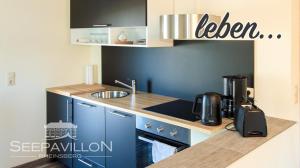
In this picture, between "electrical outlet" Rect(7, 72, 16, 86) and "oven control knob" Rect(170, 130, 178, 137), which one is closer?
A: "oven control knob" Rect(170, 130, 178, 137)

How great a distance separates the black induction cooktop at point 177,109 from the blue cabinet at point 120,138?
231 mm

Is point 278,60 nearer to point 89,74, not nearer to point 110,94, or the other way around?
point 110,94

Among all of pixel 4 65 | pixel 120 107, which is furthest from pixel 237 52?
pixel 4 65

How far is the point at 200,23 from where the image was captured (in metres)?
2.26

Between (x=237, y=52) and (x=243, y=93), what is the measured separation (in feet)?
1.28

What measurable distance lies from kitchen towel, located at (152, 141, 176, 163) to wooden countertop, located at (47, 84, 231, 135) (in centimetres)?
19

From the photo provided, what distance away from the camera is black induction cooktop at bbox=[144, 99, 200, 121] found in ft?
7.28

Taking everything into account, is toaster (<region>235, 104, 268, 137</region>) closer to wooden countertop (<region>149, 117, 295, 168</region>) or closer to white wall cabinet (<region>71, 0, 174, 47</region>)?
wooden countertop (<region>149, 117, 295, 168</region>)

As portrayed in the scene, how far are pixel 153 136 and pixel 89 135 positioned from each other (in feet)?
2.81

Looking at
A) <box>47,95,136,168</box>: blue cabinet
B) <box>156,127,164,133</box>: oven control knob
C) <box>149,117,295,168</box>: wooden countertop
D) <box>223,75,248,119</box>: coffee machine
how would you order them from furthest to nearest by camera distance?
<box>47,95,136,168</box>: blue cabinet < <box>156,127,164,133</box>: oven control knob < <box>223,75,248,119</box>: coffee machine < <box>149,117,295,168</box>: wooden countertop

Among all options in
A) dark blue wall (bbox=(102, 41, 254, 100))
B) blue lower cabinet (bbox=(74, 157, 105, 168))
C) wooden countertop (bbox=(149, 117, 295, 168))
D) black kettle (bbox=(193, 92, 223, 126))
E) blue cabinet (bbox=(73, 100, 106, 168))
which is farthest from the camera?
blue lower cabinet (bbox=(74, 157, 105, 168))

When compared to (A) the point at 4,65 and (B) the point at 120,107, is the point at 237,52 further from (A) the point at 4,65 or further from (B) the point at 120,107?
(A) the point at 4,65

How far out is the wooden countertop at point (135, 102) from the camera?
2.02m
